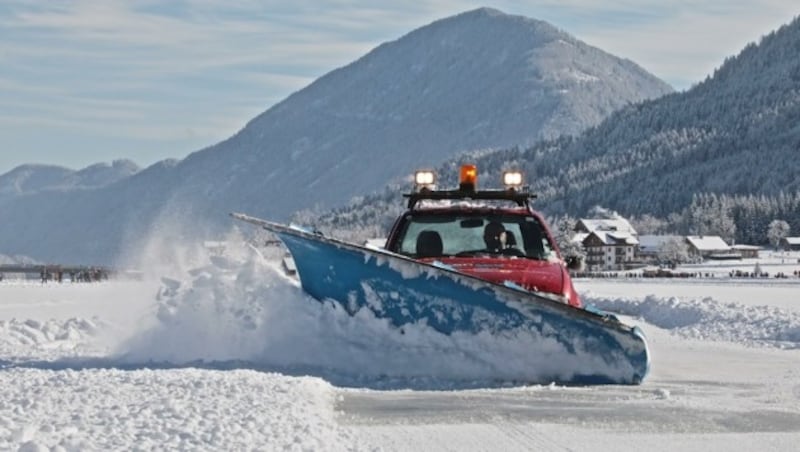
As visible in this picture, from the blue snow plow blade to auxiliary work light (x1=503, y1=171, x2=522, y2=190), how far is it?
217 cm

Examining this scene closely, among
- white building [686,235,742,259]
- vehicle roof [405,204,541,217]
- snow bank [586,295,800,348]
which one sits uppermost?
white building [686,235,742,259]

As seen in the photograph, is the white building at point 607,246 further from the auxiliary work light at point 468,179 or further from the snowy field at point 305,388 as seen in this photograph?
the auxiliary work light at point 468,179

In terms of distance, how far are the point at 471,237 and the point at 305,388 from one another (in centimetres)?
398

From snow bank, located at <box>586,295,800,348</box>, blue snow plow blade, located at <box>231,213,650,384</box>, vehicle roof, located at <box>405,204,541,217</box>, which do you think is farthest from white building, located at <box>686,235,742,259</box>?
blue snow plow blade, located at <box>231,213,650,384</box>

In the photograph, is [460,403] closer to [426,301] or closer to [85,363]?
[426,301]

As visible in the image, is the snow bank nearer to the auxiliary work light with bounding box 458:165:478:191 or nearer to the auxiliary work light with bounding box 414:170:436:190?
the auxiliary work light with bounding box 458:165:478:191

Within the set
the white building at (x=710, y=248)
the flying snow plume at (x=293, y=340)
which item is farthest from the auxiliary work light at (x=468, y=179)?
the white building at (x=710, y=248)

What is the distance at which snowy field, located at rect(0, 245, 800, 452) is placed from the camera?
27.2ft

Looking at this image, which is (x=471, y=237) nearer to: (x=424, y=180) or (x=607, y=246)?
(x=424, y=180)

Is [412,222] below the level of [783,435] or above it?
above

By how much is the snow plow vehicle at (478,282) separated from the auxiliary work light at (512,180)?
1 cm

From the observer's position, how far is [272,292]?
13156 millimetres

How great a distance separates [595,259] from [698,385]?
16030 centimetres

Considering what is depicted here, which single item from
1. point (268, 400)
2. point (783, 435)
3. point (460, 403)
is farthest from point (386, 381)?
point (783, 435)
